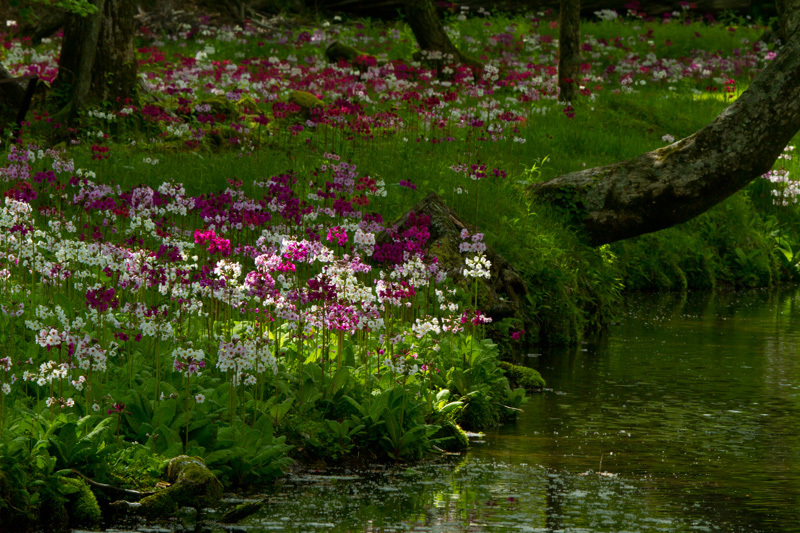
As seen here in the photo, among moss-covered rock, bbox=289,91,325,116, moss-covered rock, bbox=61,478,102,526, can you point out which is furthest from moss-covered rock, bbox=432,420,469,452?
moss-covered rock, bbox=289,91,325,116

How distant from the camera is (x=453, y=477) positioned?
24.1 feet

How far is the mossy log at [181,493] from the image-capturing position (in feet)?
20.9

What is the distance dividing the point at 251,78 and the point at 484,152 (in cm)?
649

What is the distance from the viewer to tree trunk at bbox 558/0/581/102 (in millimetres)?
19922

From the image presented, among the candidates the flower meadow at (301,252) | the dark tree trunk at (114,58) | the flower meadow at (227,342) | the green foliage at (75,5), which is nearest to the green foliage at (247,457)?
the flower meadow at (301,252)

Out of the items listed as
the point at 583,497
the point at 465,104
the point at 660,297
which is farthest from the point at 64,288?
the point at 465,104

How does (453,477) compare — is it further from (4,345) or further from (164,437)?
(4,345)

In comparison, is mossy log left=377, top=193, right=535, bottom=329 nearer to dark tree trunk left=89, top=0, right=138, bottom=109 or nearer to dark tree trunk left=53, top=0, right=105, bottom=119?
dark tree trunk left=53, top=0, right=105, bottom=119

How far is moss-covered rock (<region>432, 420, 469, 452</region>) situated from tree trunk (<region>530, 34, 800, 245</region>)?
618 centimetres

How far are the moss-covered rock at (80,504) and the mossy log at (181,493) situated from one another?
0.17 metres

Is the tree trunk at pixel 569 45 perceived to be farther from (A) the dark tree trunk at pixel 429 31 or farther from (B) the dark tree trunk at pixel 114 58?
(B) the dark tree trunk at pixel 114 58

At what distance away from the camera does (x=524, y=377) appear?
33.7 feet

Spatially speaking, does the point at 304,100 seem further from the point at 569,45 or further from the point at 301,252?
the point at 301,252

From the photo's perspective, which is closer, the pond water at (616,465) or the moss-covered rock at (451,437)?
the pond water at (616,465)
